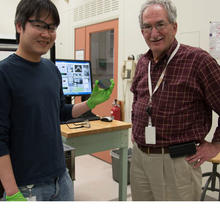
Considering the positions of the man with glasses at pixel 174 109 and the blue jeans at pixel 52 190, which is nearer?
the blue jeans at pixel 52 190

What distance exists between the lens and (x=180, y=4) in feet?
9.23

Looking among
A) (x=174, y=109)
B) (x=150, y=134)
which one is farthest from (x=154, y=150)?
(x=174, y=109)

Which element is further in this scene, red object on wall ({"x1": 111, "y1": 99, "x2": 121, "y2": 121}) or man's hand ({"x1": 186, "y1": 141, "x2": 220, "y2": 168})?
red object on wall ({"x1": 111, "y1": 99, "x2": 121, "y2": 121})

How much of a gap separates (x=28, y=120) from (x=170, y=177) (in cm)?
81

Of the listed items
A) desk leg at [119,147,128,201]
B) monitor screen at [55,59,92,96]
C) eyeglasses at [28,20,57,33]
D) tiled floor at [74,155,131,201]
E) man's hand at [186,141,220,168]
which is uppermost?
eyeglasses at [28,20,57,33]

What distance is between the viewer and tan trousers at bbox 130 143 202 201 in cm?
136

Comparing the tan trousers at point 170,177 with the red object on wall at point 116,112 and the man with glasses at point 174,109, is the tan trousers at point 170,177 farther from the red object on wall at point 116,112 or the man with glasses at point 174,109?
the red object on wall at point 116,112

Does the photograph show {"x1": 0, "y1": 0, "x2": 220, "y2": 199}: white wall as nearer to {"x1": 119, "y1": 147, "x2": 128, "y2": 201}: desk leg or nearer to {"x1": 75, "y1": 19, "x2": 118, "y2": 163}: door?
{"x1": 75, "y1": 19, "x2": 118, "y2": 163}: door

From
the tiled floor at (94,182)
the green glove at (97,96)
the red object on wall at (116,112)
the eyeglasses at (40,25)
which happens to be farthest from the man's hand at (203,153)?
the red object on wall at (116,112)

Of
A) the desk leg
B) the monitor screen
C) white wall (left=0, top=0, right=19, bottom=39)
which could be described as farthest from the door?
white wall (left=0, top=0, right=19, bottom=39)

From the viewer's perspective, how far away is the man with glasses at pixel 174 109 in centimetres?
130

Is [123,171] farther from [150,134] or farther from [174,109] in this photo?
[174,109]

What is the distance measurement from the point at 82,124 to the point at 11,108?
52.5 inches
